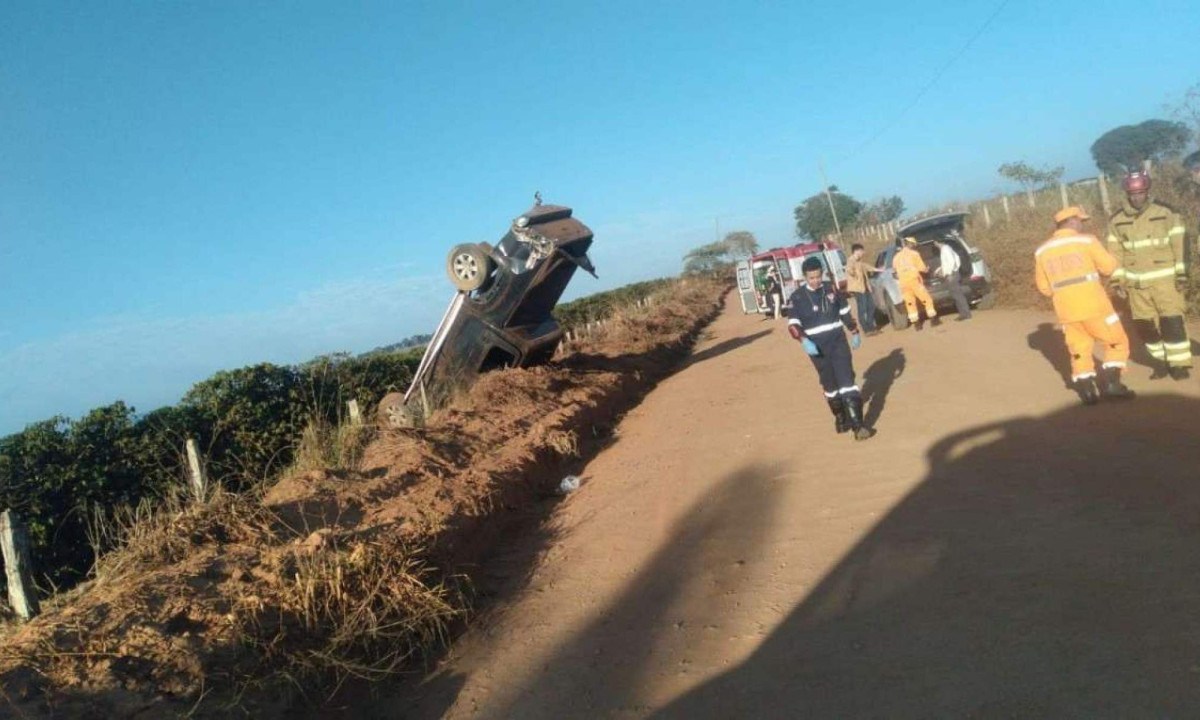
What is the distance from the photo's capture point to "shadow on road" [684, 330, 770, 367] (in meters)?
20.8

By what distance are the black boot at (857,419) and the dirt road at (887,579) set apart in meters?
0.16

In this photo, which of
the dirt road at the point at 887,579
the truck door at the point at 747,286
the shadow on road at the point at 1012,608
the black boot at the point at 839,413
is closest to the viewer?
the shadow on road at the point at 1012,608

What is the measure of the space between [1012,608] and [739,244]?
100 m

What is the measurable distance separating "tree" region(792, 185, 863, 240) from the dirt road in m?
78.6

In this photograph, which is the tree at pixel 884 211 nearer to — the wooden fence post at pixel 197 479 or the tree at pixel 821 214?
the tree at pixel 821 214

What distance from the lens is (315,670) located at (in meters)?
5.21

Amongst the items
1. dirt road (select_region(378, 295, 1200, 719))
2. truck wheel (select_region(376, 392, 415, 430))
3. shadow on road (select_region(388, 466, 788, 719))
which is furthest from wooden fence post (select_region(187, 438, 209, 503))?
truck wheel (select_region(376, 392, 415, 430))

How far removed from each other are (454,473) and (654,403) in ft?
22.1

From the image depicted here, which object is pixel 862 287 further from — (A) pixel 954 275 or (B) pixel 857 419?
(B) pixel 857 419

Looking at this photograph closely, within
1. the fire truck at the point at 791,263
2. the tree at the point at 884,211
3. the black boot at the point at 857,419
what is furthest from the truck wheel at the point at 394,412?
the tree at the point at 884,211

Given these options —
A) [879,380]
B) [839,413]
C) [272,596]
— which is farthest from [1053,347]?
[272,596]

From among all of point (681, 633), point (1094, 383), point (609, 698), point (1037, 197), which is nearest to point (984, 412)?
point (1094, 383)

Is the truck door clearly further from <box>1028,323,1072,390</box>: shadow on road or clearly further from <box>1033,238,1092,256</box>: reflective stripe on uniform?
<box>1033,238,1092,256</box>: reflective stripe on uniform

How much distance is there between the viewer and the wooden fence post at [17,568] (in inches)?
221
